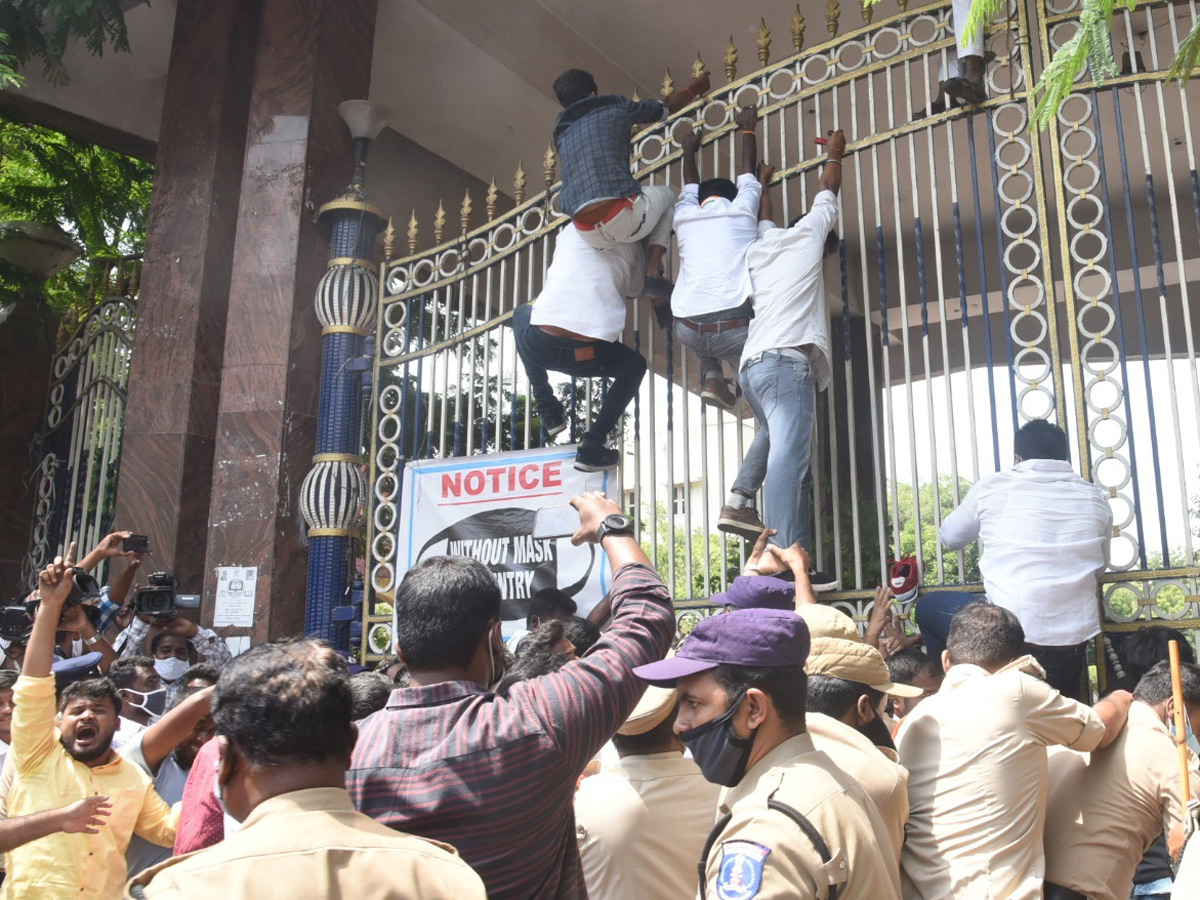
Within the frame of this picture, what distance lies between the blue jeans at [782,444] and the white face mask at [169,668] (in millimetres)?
2780

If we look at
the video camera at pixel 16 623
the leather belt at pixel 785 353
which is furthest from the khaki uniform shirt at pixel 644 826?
the video camera at pixel 16 623

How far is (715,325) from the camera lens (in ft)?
20.1

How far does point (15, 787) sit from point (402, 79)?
Result: 23.8ft

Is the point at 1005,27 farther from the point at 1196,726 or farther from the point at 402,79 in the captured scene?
the point at 402,79

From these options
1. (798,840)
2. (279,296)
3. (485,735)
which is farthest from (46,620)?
(279,296)

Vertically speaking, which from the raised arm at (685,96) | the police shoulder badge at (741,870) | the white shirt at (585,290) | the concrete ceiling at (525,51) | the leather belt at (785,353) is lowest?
the police shoulder badge at (741,870)

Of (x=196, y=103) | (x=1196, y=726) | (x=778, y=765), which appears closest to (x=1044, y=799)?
(x=1196, y=726)

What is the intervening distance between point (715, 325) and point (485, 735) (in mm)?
4290

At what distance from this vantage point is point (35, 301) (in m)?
9.84

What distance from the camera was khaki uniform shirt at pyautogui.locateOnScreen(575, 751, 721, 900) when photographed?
9.00 ft

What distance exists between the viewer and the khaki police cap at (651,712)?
9.44 ft

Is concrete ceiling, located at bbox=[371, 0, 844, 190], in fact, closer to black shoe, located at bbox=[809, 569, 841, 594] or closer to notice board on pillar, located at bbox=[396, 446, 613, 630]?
notice board on pillar, located at bbox=[396, 446, 613, 630]

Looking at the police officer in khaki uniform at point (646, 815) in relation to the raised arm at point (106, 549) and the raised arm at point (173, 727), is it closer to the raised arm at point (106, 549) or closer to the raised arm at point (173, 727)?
the raised arm at point (173, 727)

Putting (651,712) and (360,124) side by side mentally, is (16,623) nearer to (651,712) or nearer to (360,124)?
(360,124)
